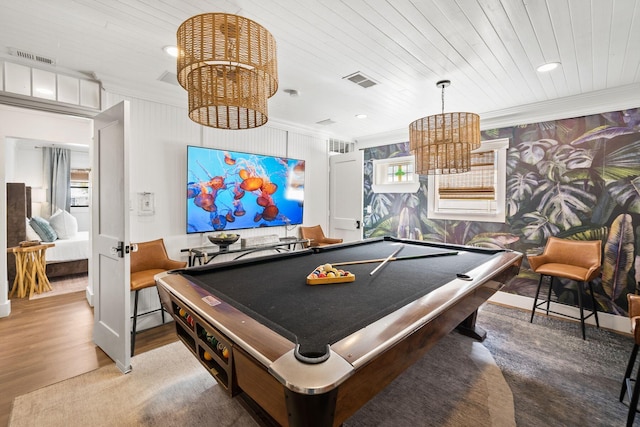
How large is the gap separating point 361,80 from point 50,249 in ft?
17.7

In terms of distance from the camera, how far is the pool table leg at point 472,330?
8.93ft

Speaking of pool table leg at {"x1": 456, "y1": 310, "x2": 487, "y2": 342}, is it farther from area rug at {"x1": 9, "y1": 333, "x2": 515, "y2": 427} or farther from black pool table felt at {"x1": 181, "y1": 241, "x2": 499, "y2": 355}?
black pool table felt at {"x1": 181, "y1": 241, "x2": 499, "y2": 355}

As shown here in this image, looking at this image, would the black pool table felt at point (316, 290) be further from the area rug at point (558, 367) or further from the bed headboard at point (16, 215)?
the bed headboard at point (16, 215)

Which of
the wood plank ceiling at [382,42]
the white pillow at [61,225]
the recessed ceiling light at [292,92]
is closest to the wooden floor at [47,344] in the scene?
the white pillow at [61,225]

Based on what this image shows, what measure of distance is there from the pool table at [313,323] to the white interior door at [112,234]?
0.81 meters

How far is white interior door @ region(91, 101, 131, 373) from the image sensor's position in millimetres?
2201

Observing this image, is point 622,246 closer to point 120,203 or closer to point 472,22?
point 472,22

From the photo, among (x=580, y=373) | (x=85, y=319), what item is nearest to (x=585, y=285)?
(x=580, y=373)

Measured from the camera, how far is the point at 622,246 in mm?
3018

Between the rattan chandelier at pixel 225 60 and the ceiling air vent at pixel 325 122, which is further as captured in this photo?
the ceiling air vent at pixel 325 122

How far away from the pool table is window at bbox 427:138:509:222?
1.96 meters

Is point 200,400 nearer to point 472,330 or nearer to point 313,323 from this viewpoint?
point 313,323

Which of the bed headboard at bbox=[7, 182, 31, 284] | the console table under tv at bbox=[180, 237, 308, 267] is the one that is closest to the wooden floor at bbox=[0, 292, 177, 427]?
the console table under tv at bbox=[180, 237, 308, 267]

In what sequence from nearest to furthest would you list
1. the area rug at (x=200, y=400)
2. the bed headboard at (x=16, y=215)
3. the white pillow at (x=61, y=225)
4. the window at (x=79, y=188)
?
the area rug at (x=200, y=400) → the bed headboard at (x=16, y=215) → the white pillow at (x=61, y=225) → the window at (x=79, y=188)
